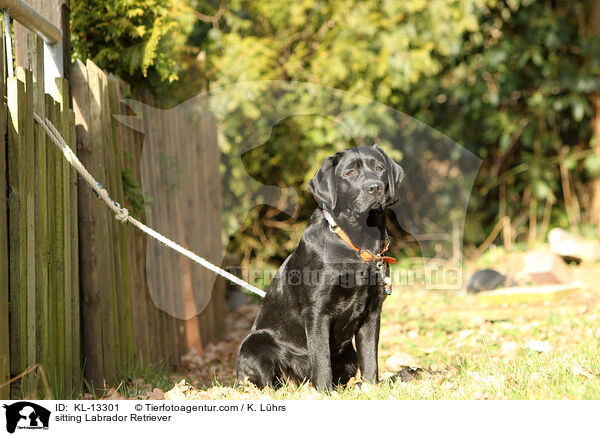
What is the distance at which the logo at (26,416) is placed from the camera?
93.4 inches

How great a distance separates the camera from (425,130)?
9.32 meters

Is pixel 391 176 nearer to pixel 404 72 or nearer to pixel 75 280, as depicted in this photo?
pixel 75 280

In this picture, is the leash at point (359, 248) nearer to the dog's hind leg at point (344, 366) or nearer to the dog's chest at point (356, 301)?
the dog's chest at point (356, 301)

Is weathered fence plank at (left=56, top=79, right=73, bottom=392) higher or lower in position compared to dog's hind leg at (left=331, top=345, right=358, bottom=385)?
higher

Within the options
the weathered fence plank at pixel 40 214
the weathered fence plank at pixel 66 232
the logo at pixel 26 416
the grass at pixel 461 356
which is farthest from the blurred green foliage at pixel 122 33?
the logo at pixel 26 416

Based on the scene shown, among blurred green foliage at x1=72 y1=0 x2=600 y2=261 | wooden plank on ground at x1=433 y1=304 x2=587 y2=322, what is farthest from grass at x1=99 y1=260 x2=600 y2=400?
blurred green foliage at x1=72 y1=0 x2=600 y2=261

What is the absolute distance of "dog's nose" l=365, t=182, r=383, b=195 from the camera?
2780 mm

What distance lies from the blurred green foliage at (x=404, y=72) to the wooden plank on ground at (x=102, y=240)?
16.5 inches

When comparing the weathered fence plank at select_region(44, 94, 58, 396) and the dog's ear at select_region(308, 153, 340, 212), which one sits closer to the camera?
the dog's ear at select_region(308, 153, 340, 212)

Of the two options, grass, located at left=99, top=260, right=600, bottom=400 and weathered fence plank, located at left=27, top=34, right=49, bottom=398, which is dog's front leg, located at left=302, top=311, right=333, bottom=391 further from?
weathered fence plank, located at left=27, top=34, right=49, bottom=398

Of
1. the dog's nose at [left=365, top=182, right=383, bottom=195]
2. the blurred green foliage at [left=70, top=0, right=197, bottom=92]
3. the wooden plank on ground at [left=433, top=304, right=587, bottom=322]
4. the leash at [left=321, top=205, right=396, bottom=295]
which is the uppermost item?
the blurred green foliage at [left=70, top=0, right=197, bottom=92]

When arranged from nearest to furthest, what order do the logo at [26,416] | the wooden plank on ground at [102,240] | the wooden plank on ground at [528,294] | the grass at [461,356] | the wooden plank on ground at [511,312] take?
the logo at [26,416] → the grass at [461,356] → the wooden plank on ground at [102,240] → the wooden plank on ground at [511,312] → the wooden plank on ground at [528,294]

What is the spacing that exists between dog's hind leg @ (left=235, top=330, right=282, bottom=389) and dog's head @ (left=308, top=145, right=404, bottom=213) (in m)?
0.81

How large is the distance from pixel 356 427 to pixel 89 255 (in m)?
1.90
